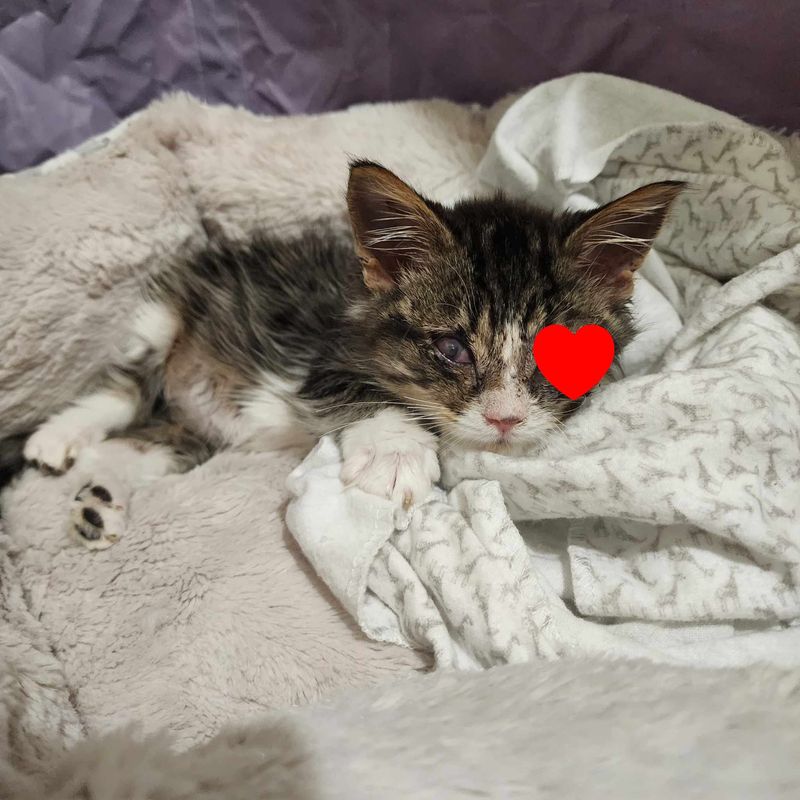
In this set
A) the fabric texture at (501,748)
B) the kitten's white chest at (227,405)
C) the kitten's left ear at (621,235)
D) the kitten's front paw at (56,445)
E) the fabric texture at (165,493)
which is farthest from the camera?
the kitten's white chest at (227,405)

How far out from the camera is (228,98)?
6.33ft

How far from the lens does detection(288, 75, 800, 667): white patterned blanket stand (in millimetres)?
1120

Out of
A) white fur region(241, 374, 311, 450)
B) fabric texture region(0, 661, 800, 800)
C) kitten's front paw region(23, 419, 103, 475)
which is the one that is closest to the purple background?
kitten's front paw region(23, 419, 103, 475)

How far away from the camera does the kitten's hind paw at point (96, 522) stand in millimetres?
1369

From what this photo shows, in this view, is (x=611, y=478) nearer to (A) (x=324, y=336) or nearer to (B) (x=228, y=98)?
(A) (x=324, y=336)

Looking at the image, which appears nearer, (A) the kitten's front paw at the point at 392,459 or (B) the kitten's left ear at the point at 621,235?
(B) the kitten's left ear at the point at 621,235

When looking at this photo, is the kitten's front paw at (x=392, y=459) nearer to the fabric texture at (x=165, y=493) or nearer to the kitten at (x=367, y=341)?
the kitten at (x=367, y=341)

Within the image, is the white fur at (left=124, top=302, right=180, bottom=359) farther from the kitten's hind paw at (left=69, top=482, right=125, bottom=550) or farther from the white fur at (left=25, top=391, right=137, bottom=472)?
the kitten's hind paw at (left=69, top=482, right=125, bottom=550)

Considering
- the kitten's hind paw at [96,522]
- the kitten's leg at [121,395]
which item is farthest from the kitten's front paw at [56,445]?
the kitten's hind paw at [96,522]

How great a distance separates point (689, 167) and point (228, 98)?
121 centimetres

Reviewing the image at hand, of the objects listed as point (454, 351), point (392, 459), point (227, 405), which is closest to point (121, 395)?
point (227, 405)

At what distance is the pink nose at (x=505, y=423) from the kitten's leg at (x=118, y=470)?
2.51ft

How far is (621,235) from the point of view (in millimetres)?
1210

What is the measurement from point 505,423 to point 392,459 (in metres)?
0.24
